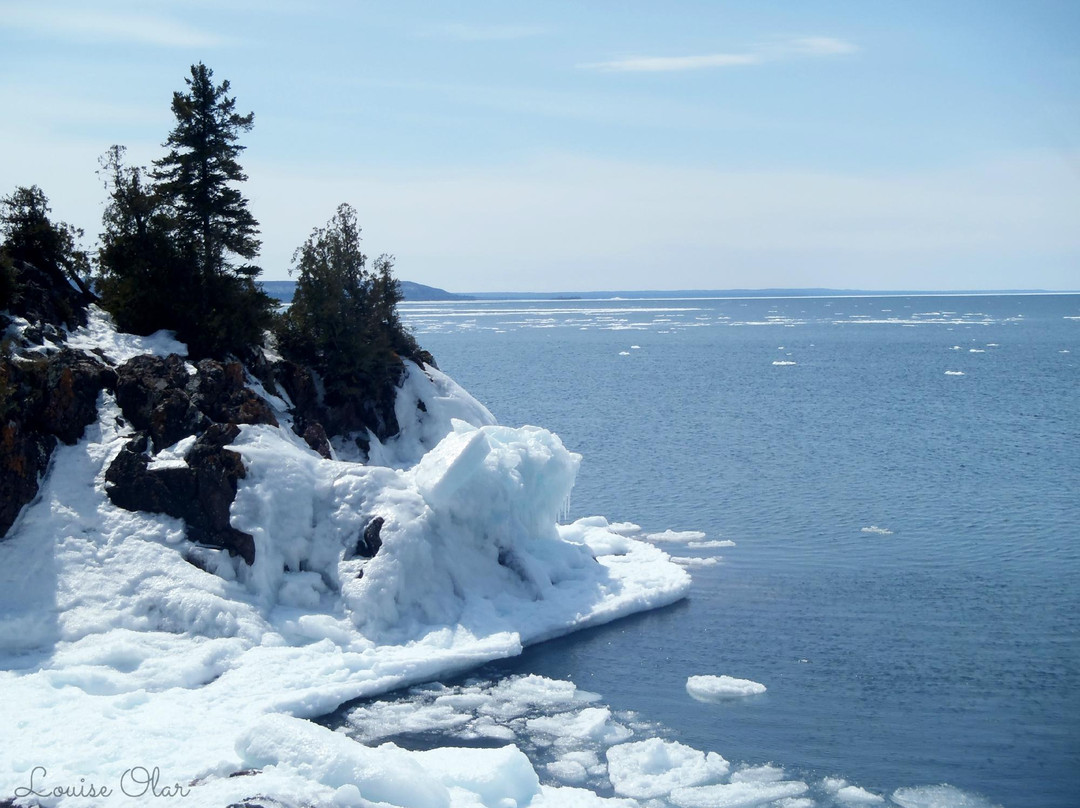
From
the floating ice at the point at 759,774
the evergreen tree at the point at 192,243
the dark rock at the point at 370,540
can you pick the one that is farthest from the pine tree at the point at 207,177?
the floating ice at the point at 759,774

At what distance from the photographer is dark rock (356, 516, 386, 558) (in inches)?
948

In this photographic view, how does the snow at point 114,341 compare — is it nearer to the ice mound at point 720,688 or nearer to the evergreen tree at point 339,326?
the evergreen tree at point 339,326

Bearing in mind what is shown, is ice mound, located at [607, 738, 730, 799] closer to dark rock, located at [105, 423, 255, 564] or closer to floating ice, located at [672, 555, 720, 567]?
dark rock, located at [105, 423, 255, 564]

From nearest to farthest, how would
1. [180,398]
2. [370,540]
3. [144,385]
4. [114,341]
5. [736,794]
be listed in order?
[736,794], [370,540], [180,398], [144,385], [114,341]

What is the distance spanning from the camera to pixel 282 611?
2272 cm

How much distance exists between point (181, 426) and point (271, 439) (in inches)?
88.3

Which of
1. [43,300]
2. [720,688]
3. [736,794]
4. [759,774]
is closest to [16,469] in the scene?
[43,300]

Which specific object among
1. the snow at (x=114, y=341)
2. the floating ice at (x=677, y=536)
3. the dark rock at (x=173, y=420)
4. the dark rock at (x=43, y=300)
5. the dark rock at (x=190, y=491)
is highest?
the dark rock at (x=43, y=300)

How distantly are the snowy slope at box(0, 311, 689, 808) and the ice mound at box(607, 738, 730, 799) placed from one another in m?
0.98

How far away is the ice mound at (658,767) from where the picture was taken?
16391 millimetres

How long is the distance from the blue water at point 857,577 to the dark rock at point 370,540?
15.3 feet

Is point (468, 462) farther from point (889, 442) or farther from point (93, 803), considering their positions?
point (889, 442)

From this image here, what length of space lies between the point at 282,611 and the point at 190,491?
3772 millimetres
